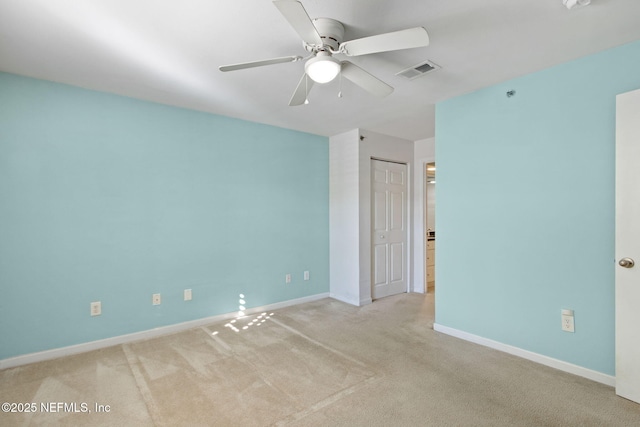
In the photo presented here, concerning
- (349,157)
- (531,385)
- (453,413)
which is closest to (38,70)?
(349,157)

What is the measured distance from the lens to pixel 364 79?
1976 millimetres

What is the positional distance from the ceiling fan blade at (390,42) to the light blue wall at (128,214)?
2302 millimetres

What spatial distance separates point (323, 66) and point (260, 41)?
1.99ft

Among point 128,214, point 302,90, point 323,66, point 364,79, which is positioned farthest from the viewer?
point 128,214

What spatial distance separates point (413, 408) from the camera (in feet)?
6.23

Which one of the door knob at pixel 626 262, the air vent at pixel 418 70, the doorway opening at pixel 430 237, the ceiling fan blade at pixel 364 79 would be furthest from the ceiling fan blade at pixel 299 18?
the doorway opening at pixel 430 237

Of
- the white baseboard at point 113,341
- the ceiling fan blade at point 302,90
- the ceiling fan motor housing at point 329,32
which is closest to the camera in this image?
the ceiling fan motor housing at point 329,32

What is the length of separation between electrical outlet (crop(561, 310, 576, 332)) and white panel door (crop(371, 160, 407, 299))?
228cm

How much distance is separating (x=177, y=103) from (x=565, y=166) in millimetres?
3570

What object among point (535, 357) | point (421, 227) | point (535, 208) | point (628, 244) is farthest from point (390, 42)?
point (421, 227)

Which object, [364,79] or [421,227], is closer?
[364,79]

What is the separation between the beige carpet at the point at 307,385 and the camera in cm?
182

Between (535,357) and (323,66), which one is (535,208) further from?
(323,66)

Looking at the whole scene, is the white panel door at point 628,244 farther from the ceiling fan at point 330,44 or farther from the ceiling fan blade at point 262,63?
the ceiling fan blade at point 262,63
